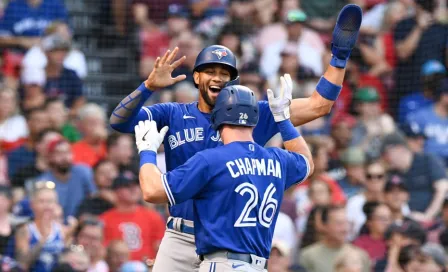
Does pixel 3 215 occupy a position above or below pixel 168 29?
below

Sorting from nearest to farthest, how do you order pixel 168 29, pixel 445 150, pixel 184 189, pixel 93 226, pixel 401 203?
pixel 184 189
pixel 93 226
pixel 401 203
pixel 445 150
pixel 168 29

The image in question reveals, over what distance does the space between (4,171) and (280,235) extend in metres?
2.58

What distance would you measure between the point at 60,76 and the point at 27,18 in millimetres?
904

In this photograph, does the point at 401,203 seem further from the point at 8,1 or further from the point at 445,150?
the point at 8,1

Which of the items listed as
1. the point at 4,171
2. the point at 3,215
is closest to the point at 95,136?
the point at 4,171

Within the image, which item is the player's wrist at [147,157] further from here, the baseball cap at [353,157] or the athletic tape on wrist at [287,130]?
the baseball cap at [353,157]

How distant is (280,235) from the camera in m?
9.80

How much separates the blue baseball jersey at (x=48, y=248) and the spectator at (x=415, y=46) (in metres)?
4.50

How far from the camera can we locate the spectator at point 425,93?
11.8 meters

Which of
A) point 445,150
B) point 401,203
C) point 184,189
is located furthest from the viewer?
point 445,150

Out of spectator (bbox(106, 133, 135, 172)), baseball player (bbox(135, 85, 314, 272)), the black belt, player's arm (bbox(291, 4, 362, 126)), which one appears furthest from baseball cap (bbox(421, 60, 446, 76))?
the black belt

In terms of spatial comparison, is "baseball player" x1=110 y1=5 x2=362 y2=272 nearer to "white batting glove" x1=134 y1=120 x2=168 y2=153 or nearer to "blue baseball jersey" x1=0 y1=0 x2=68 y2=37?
"white batting glove" x1=134 y1=120 x2=168 y2=153

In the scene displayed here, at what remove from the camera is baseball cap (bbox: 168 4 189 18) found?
12.4 m

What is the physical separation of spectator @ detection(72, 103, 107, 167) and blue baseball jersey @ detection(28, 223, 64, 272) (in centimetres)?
149
